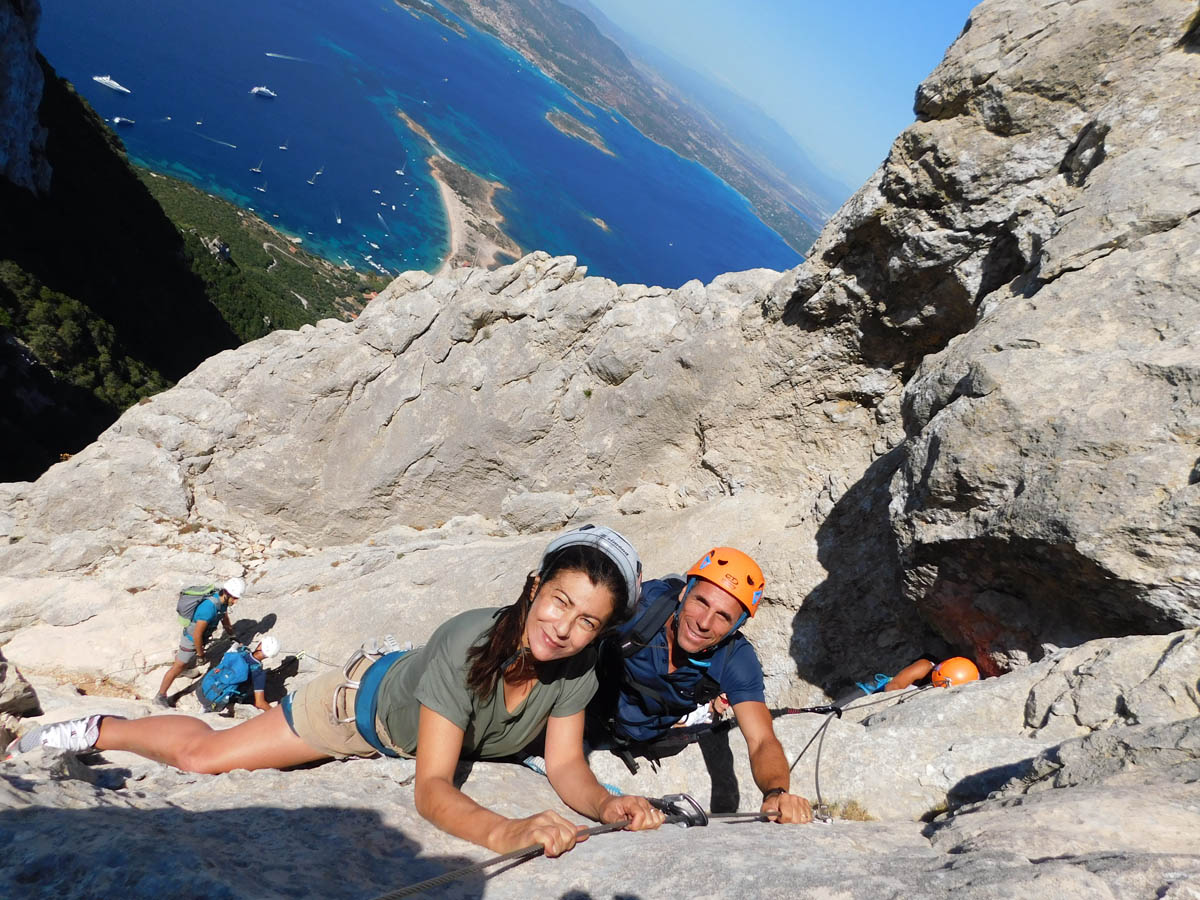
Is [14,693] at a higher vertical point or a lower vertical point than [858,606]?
lower

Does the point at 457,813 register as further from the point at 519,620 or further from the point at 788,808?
the point at 788,808

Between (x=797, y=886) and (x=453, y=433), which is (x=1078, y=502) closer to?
(x=797, y=886)

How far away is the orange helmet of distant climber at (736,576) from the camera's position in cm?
418

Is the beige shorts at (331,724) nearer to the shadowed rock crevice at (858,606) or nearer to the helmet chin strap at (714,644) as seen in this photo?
the helmet chin strap at (714,644)

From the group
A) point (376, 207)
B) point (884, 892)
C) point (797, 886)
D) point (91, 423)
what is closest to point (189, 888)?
point (797, 886)

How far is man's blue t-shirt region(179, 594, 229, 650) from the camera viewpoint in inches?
393

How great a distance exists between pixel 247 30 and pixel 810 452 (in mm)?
176142

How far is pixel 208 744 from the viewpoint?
387 cm

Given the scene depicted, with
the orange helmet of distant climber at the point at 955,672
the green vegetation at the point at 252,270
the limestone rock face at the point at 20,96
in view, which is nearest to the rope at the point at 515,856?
the orange helmet of distant climber at the point at 955,672

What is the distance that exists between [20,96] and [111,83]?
3508 inches

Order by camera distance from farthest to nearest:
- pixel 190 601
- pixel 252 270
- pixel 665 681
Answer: pixel 252 270, pixel 190 601, pixel 665 681

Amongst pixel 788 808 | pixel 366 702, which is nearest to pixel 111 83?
pixel 366 702

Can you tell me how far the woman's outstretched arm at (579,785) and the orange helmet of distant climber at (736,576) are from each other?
1.22m

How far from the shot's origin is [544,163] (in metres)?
151
